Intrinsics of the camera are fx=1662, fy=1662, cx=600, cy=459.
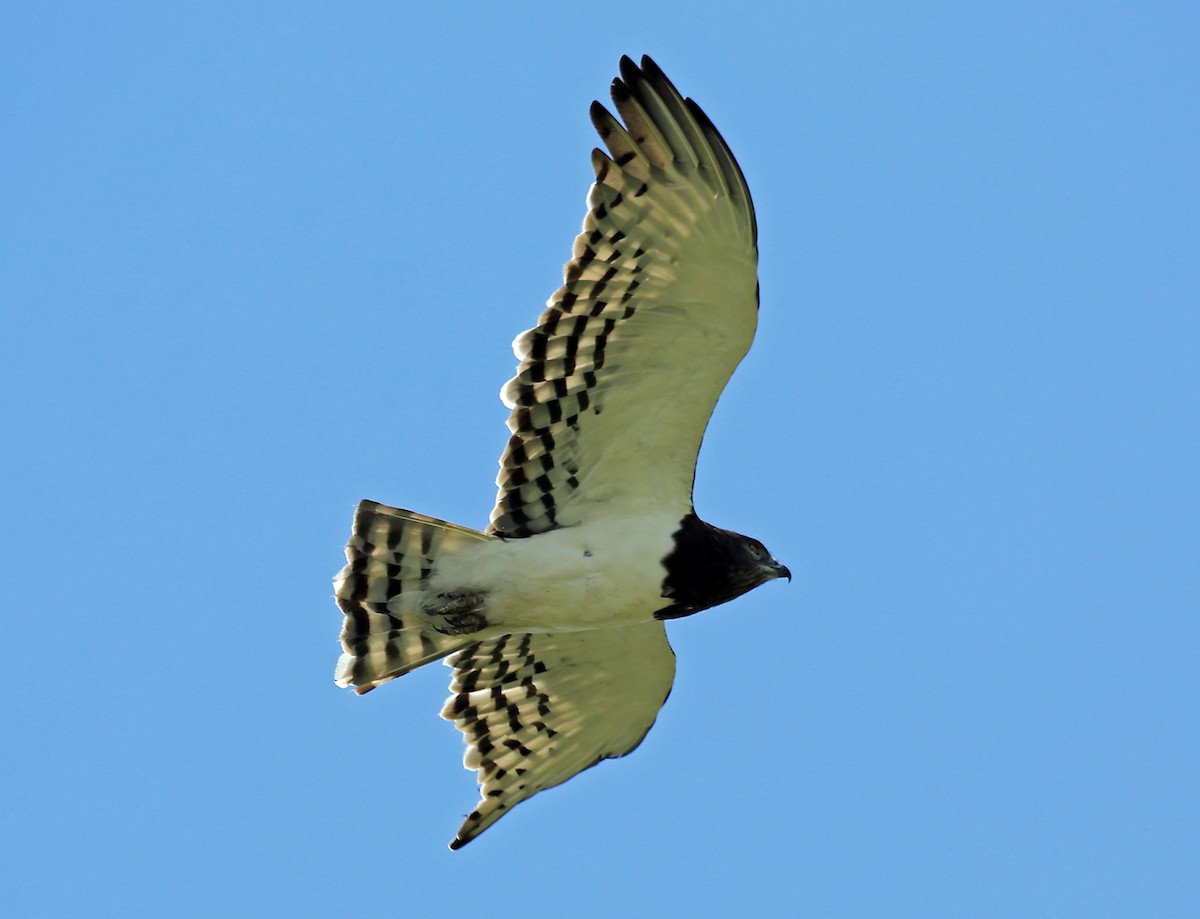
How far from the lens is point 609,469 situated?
9141mm

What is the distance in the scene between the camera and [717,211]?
7.99 meters

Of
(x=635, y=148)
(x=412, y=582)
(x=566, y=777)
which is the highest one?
(x=635, y=148)

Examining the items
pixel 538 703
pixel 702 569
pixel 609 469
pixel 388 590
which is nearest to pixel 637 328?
pixel 609 469

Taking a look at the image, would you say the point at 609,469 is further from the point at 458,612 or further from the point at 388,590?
the point at 388,590

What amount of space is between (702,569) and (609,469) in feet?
2.46

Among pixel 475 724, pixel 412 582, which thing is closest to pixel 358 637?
pixel 412 582

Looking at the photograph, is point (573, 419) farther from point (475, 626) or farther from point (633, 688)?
point (633, 688)

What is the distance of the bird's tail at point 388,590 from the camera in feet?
29.7

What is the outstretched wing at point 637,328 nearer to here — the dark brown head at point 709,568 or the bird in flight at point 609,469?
the bird in flight at point 609,469

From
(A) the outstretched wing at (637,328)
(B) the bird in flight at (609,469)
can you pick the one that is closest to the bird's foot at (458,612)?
(B) the bird in flight at (609,469)

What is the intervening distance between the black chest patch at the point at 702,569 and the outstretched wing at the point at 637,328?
0.69 feet

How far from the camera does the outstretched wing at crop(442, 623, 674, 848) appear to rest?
32.9 ft

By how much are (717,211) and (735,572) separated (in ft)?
6.97

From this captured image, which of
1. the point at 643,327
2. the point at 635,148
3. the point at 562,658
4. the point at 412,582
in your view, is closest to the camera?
the point at 635,148
